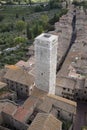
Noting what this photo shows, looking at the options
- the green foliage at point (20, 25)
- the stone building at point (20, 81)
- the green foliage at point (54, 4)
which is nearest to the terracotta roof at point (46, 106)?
the stone building at point (20, 81)

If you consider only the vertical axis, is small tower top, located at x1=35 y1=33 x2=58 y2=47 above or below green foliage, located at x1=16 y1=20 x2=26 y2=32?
above

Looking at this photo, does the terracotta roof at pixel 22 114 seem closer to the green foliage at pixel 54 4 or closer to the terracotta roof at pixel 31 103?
the terracotta roof at pixel 31 103

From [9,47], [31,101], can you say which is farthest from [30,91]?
[9,47]

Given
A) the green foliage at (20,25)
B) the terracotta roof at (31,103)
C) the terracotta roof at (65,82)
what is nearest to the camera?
the terracotta roof at (31,103)

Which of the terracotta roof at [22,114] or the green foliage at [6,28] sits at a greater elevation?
the green foliage at [6,28]

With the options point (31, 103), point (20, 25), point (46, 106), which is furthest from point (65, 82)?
point (20, 25)

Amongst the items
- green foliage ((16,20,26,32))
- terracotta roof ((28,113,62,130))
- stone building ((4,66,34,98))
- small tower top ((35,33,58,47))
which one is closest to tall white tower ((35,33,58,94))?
small tower top ((35,33,58,47))

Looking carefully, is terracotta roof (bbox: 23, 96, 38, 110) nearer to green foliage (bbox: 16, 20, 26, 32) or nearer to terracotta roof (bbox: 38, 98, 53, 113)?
terracotta roof (bbox: 38, 98, 53, 113)

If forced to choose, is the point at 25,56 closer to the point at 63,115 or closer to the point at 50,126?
the point at 63,115
